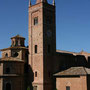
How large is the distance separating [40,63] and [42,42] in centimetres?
371

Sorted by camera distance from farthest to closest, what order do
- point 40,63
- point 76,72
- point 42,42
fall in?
1. point 42,42
2. point 40,63
3. point 76,72

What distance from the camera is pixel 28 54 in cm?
4178

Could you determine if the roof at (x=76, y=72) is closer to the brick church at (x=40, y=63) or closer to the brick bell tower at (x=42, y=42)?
the brick church at (x=40, y=63)

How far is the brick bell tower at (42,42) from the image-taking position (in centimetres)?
3897

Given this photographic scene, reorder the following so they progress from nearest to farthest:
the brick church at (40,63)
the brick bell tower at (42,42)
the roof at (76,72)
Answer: the roof at (76,72), the brick church at (40,63), the brick bell tower at (42,42)

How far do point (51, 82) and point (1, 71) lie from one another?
901 cm

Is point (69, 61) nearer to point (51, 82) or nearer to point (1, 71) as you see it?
point (51, 82)

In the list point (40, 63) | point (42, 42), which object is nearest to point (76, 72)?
point (40, 63)

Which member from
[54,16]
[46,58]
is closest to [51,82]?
[46,58]

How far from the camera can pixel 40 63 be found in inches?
1538

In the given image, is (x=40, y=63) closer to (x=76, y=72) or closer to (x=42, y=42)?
(x=42, y=42)

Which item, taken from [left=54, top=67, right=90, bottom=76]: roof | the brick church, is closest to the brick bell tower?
the brick church

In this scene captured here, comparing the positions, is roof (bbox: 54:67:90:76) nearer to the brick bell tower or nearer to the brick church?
the brick church

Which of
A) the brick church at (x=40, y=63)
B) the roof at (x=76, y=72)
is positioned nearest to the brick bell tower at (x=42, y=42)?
the brick church at (x=40, y=63)
